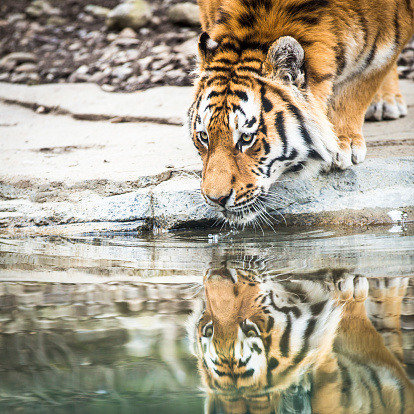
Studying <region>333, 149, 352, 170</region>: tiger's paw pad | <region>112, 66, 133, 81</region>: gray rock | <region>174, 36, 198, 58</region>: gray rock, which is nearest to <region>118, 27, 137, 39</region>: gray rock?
<region>174, 36, 198, 58</region>: gray rock

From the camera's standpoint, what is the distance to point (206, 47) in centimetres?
291

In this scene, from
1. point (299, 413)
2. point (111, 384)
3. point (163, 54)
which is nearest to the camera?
point (299, 413)

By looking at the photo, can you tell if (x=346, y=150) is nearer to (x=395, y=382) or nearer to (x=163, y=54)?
(x=395, y=382)

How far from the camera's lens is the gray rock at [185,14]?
6.97 metres

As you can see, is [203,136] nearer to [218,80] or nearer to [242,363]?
[218,80]

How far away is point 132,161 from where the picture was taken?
3600 mm

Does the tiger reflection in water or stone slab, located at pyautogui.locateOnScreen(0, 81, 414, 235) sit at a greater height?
stone slab, located at pyautogui.locateOnScreen(0, 81, 414, 235)

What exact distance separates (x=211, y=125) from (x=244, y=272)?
2.86 feet

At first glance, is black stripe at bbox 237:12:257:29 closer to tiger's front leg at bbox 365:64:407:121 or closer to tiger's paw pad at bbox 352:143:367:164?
tiger's paw pad at bbox 352:143:367:164

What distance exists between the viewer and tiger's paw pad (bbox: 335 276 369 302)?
1.71m

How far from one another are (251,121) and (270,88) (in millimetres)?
221

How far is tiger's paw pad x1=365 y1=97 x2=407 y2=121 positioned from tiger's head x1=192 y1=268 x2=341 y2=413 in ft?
8.55

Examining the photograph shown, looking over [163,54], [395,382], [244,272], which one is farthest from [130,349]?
[163,54]

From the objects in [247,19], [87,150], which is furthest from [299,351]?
[87,150]
